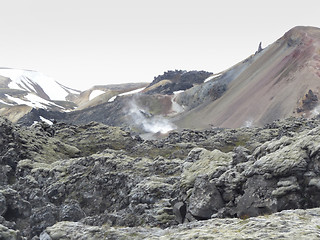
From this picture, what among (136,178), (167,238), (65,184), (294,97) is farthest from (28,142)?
(294,97)

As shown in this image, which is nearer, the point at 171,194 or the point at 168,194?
the point at 171,194

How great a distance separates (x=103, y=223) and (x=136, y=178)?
19.4m

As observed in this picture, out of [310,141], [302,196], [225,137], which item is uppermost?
[310,141]

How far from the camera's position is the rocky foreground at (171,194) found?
22.5 metres

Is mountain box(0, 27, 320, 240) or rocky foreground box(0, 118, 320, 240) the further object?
mountain box(0, 27, 320, 240)

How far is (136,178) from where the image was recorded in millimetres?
53219

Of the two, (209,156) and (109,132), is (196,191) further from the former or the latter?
(109,132)

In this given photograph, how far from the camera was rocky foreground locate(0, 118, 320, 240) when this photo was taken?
22.5 m

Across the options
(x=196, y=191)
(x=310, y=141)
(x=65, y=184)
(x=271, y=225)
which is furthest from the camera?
(x=65, y=184)

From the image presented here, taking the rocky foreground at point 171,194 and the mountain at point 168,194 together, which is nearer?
the rocky foreground at point 171,194

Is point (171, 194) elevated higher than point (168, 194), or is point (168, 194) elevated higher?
point (171, 194)

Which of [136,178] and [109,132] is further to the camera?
[109,132]

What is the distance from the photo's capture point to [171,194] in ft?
131

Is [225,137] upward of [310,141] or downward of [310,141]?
downward
